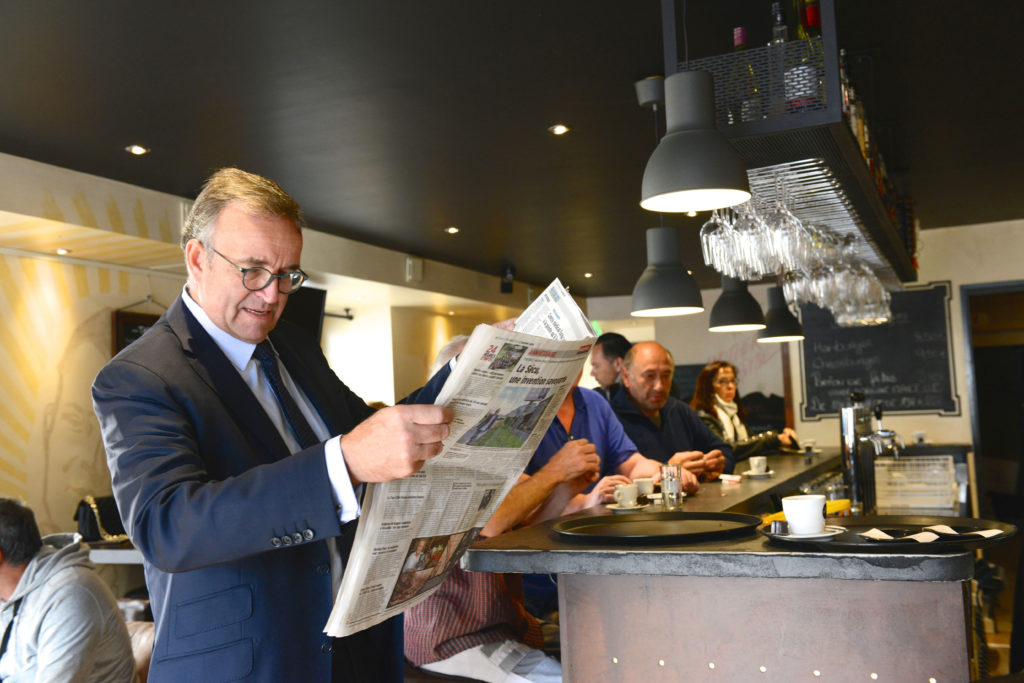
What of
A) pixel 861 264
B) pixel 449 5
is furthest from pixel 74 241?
pixel 861 264

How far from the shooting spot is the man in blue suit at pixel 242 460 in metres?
1.06

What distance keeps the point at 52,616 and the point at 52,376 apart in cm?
364

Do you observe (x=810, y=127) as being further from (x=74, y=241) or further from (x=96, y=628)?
(x=74, y=241)

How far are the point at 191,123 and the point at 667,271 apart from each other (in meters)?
2.26

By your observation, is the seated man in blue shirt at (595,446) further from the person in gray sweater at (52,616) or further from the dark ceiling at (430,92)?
the dark ceiling at (430,92)

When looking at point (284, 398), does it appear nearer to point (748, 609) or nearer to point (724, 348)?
point (748, 609)

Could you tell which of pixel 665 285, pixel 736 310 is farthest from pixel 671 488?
pixel 736 310

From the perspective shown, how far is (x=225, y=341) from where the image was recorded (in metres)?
1.38

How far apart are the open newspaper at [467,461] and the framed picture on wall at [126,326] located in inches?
198

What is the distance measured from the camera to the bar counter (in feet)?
5.12

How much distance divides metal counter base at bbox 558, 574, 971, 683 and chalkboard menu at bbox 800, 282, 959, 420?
20.8 ft

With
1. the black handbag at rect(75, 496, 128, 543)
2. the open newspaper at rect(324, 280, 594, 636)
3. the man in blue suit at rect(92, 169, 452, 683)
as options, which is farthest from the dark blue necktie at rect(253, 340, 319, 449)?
the black handbag at rect(75, 496, 128, 543)

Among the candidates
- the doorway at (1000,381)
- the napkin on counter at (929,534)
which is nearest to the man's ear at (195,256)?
the napkin on counter at (929,534)

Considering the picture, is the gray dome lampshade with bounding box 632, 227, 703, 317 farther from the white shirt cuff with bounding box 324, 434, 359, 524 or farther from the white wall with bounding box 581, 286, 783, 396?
the white wall with bounding box 581, 286, 783, 396
